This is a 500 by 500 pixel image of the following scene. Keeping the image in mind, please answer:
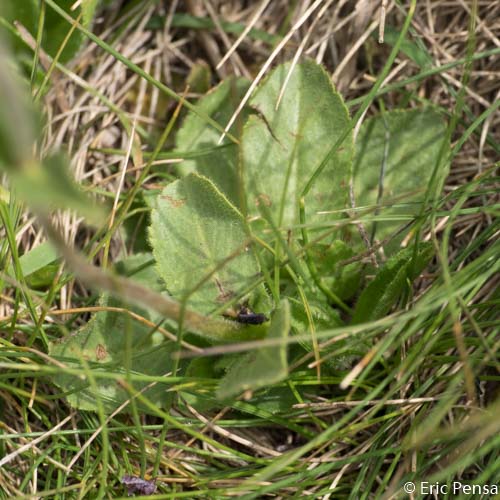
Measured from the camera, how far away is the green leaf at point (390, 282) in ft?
3.61

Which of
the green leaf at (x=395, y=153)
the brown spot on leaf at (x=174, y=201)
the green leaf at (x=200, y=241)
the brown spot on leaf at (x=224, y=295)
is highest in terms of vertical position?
the brown spot on leaf at (x=174, y=201)

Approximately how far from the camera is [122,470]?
1099 mm

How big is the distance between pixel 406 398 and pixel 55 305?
693 millimetres

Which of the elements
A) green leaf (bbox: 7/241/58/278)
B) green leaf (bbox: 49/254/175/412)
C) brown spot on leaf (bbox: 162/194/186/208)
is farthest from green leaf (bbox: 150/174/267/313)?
green leaf (bbox: 7/241/58/278)

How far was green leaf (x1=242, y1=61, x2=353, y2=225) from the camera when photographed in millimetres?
1267

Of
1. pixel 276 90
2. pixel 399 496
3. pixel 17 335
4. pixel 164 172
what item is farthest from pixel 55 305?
pixel 399 496

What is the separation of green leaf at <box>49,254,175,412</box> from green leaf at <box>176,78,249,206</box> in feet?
0.84

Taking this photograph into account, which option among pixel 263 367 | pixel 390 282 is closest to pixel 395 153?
pixel 390 282

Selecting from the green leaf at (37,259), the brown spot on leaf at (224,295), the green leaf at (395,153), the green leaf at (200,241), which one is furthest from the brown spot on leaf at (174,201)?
the green leaf at (395,153)

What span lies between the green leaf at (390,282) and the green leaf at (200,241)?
188mm

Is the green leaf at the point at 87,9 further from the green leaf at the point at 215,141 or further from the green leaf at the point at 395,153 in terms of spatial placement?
the green leaf at the point at 395,153

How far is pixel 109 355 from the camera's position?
1151 millimetres

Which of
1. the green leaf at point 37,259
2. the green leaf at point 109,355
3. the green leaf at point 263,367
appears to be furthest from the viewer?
the green leaf at point 37,259

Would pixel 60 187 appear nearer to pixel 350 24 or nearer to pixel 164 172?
pixel 164 172
